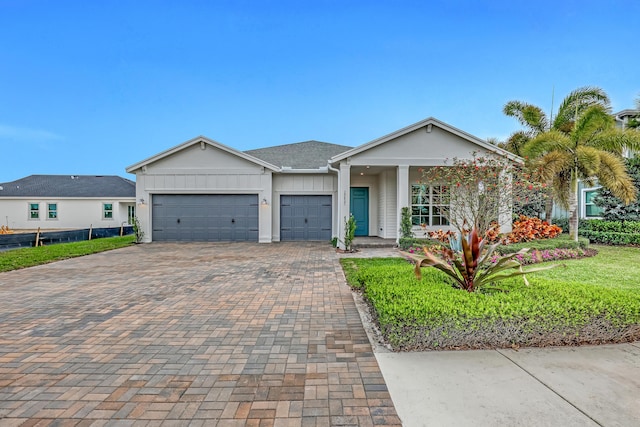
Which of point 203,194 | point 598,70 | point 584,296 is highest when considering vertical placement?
point 598,70

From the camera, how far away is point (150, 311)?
4.70 m

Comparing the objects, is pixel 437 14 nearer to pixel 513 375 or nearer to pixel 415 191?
pixel 415 191

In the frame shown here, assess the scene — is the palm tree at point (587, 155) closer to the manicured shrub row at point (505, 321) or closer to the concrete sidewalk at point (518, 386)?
the manicured shrub row at point (505, 321)

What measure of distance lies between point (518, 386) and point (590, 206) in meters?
17.8

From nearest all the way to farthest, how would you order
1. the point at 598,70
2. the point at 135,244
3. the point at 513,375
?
the point at 513,375 < the point at 135,244 < the point at 598,70

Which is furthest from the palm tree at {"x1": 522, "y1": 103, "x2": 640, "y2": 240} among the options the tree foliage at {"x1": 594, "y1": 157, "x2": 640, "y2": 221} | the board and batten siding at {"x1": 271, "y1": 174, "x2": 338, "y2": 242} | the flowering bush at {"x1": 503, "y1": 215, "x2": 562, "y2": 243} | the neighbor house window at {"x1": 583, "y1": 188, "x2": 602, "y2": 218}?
the board and batten siding at {"x1": 271, "y1": 174, "x2": 338, "y2": 242}

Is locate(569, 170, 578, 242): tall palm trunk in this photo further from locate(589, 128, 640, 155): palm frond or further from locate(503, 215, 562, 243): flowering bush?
locate(589, 128, 640, 155): palm frond

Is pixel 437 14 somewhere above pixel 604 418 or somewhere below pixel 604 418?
above

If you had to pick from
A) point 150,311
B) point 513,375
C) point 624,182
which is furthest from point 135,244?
point 624,182

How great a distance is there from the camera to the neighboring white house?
2386cm

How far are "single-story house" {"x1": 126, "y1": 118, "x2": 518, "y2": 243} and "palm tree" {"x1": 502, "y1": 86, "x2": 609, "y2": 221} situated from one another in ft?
Result: 19.4

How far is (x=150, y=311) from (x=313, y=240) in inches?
406

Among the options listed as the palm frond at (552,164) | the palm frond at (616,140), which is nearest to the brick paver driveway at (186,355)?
the palm frond at (552,164)

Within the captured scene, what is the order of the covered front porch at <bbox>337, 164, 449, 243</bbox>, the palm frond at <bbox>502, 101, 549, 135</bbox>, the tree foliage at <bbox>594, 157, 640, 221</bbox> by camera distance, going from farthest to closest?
the palm frond at <bbox>502, 101, 549, 135</bbox> → the tree foliage at <bbox>594, 157, 640, 221</bbox> → the covered front porch at <bbox>337, 164, 449, 243</bbox>
